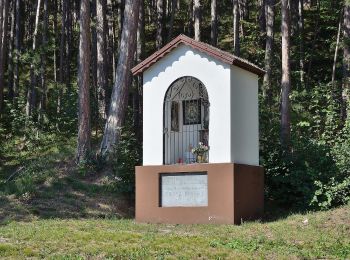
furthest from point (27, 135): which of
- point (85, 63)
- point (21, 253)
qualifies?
point (21, 253)

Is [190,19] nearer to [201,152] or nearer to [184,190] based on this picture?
[201,152]

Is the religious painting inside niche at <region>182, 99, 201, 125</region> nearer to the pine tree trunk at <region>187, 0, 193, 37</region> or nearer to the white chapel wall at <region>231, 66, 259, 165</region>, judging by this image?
the white chapel wall at <region>231, 66, 259, 165</region>

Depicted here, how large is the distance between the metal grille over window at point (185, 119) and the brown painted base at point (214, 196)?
33.9 inches

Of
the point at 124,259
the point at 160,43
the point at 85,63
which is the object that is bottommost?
the point at 124,259

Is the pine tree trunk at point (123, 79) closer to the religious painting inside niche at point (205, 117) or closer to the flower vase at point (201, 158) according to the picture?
the religious painting inside niche at point (205, 117)

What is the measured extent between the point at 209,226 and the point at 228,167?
146cm

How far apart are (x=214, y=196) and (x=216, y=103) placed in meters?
2.26

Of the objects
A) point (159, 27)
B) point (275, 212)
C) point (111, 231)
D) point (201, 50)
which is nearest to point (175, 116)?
point (201, 50)

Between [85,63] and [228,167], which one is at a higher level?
[85,63]

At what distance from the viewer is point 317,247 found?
10.0 meters

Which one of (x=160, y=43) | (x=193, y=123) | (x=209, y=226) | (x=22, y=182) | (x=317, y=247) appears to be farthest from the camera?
(x=160, y=43)

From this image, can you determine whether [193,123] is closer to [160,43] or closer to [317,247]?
[317,247]

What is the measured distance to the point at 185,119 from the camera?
15.8m

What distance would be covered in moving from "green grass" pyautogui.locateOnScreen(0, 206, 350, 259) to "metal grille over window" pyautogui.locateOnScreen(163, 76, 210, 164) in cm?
286
